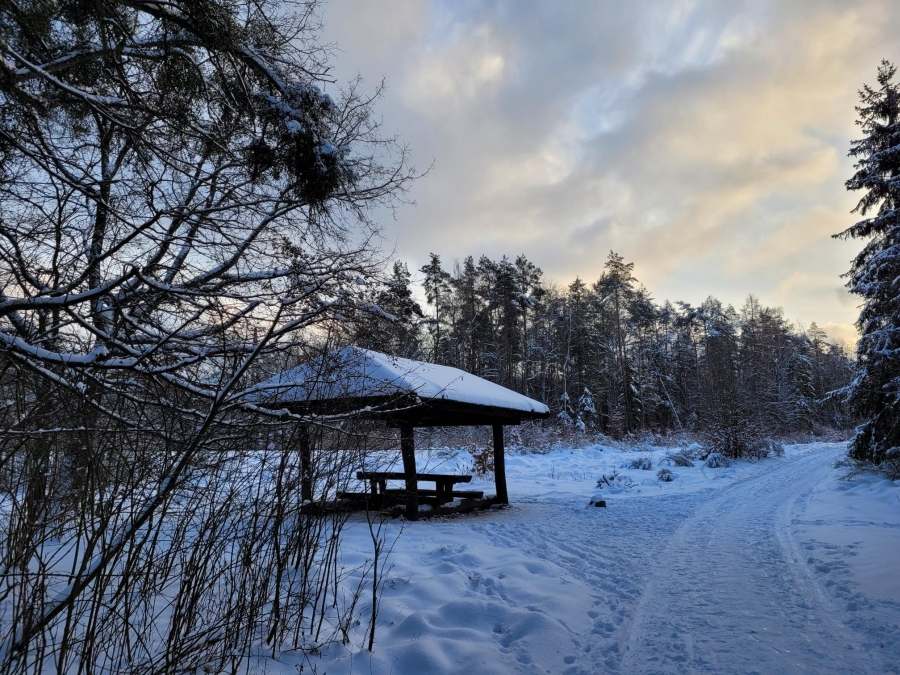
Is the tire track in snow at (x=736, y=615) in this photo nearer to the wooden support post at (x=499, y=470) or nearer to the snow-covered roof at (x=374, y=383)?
the snow-covered roof at (x=374, y=383)

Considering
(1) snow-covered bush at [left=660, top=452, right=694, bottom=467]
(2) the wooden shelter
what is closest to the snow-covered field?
(2) the wooden shelter

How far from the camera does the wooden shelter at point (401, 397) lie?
3.46 meters

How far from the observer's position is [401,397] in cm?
424

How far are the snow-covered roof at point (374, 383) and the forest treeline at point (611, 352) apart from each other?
14.8 metres

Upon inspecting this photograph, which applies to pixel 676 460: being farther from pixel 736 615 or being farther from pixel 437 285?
pixel 437 285

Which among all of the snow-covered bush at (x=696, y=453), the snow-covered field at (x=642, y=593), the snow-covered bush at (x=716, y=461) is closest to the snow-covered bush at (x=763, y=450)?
the snow-covered bush at (x=696, y=453)

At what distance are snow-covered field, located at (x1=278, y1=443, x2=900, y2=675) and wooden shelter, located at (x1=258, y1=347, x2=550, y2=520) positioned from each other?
3.97ft

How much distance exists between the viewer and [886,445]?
11.1 m

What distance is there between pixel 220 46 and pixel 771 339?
168 feet

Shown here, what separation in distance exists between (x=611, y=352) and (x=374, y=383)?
32.1 metres

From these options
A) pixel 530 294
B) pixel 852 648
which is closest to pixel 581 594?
pixel 852 648

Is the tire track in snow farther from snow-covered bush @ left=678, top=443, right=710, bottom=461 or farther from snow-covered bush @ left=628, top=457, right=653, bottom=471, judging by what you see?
snow-covered bush @ left=678, top=443, right=710, bottom=461

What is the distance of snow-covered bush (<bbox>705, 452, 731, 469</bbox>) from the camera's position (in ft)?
52.2

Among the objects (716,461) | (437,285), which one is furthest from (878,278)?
(437,285)
